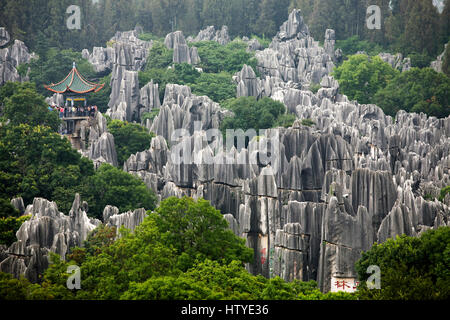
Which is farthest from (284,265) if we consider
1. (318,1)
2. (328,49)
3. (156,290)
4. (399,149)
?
(318,1)

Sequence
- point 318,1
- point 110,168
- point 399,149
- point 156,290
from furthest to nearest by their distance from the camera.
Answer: point 318,1
point 399,149
point 110,168
point 156,290

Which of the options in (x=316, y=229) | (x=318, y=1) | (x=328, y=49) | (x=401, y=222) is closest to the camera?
(x=401, y=222)

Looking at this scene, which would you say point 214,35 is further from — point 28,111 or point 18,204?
point 18,204

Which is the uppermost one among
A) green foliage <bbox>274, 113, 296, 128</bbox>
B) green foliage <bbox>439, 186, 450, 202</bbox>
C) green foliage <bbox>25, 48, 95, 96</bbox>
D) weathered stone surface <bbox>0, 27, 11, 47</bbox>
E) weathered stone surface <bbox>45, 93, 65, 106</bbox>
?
weathered stone surface <bbox>0, 27, 11, 47</bbox>

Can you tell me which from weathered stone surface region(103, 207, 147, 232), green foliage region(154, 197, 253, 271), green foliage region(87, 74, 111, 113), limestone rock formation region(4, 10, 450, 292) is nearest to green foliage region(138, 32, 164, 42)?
limestone rock formation region(4, 10, 450, 292)

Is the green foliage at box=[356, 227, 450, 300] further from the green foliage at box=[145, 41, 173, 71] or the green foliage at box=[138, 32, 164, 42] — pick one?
the green foliage at box=[138, 32, 164, 42]

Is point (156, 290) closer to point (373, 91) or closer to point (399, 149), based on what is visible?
point (399, 149)
